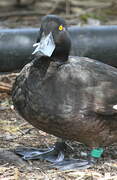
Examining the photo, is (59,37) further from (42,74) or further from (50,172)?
(50,172)

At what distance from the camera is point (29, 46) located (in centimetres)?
602

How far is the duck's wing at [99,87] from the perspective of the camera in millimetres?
4312

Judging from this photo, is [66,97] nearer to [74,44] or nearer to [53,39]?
[53,39]

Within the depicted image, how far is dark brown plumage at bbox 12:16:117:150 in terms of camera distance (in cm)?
425

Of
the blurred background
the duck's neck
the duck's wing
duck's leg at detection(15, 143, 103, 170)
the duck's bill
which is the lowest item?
duck's leg at detection(15, 143, 103, 170)

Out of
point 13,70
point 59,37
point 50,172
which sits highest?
point 59,37

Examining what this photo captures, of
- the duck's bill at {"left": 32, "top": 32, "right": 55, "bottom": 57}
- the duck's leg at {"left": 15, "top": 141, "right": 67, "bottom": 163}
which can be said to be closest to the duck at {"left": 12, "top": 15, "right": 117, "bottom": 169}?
the duck's bill at {"left": 32, "top": 32, "right": 55, "bottom": 57}

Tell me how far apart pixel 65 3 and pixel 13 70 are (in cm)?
534

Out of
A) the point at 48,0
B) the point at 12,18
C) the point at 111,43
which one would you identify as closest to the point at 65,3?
the point at 48,0

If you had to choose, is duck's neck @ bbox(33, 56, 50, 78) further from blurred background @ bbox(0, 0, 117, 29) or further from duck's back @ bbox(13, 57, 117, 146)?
blurred background @ bbox(0, 0, 117, 29)

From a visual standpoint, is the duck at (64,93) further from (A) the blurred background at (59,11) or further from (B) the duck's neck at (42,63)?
(A) the blurred background at (59,11)

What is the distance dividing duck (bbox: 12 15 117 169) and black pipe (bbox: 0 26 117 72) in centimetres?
147

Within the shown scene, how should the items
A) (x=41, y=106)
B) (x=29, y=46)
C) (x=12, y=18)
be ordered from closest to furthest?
1. (x=41, y=106)
2. (x=29, y=46)
3. (x=12, y=18)

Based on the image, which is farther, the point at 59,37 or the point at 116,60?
the point at 116,60
